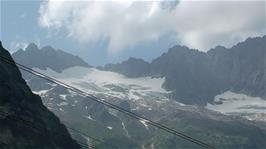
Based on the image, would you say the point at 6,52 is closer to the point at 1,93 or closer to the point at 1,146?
the point at 1,93

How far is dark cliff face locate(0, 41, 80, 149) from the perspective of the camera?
15425cm

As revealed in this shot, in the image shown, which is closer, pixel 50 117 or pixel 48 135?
pixel 48 135

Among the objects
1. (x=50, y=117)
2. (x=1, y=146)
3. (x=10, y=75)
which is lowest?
(x=1, y=146)

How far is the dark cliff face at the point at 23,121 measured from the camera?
154250 mm

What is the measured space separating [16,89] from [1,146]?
38846 mm

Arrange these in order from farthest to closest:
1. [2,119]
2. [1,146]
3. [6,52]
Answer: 1. [6,52]
2. [2,119]
3. [1,146]

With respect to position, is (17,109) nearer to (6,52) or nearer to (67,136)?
(67,136)

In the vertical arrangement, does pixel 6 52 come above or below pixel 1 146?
above

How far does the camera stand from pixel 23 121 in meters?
150

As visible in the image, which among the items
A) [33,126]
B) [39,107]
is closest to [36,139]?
[33,126]

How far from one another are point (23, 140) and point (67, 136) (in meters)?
20.6

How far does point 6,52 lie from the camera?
194m

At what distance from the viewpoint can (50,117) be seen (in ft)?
598

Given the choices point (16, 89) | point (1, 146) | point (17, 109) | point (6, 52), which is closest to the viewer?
point (1, 146)
